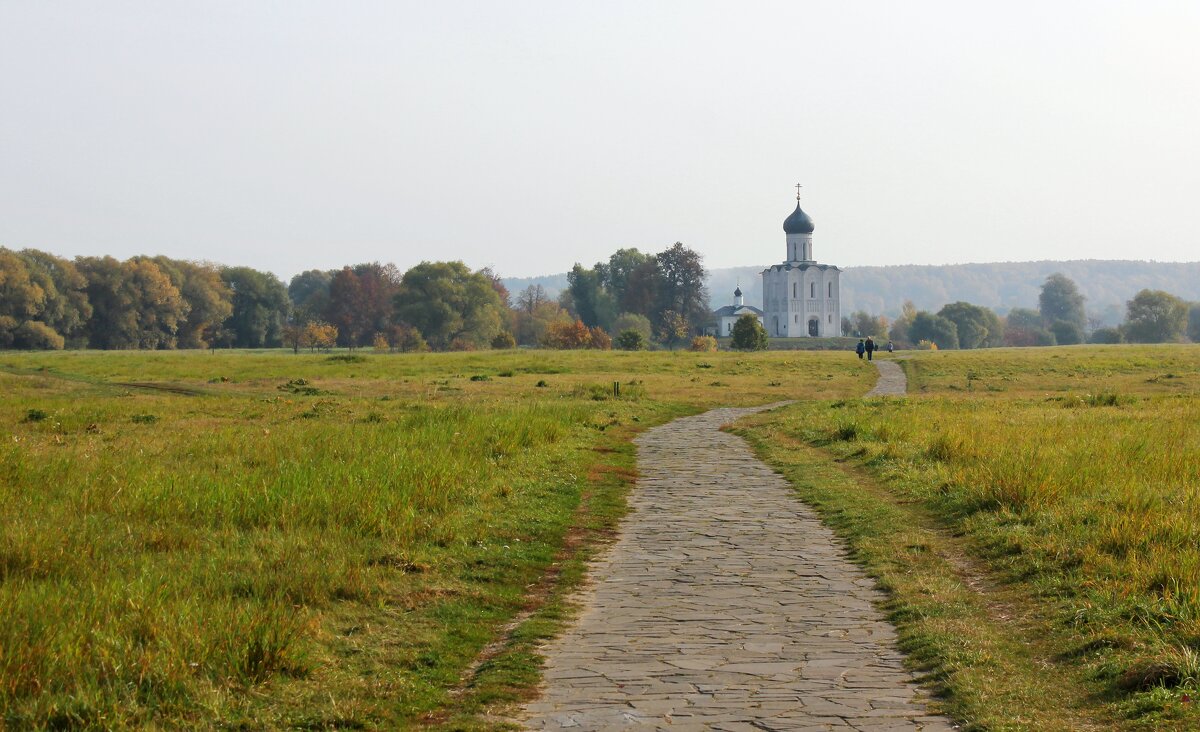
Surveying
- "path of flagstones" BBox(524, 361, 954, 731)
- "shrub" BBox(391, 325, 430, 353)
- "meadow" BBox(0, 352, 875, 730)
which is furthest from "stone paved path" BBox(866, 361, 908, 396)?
"shrub" BBox(391, 325, 430, 353)

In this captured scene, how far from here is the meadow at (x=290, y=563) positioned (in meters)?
7.11

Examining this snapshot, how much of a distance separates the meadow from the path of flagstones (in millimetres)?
454

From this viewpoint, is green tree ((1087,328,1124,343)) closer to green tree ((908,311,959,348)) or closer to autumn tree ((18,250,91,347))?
green tree ((908,311,959,348))

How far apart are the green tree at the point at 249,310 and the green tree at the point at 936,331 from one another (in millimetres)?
89262

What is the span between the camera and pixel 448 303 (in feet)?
387

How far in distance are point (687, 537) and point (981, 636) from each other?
4948 millimetres

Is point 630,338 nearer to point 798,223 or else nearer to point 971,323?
point 798,223

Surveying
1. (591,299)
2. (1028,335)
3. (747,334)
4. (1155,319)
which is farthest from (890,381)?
(1028,335)

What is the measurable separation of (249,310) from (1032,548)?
5209 inches

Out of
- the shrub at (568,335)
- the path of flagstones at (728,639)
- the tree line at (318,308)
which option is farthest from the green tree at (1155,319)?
the path of flagstones at (728,639)

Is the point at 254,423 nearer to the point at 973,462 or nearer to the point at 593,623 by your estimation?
the point at 973,462

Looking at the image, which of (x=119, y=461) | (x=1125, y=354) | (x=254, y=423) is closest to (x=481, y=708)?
(x=119, y=461)

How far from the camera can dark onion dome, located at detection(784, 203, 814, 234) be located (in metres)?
166

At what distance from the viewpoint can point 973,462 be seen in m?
17.8
